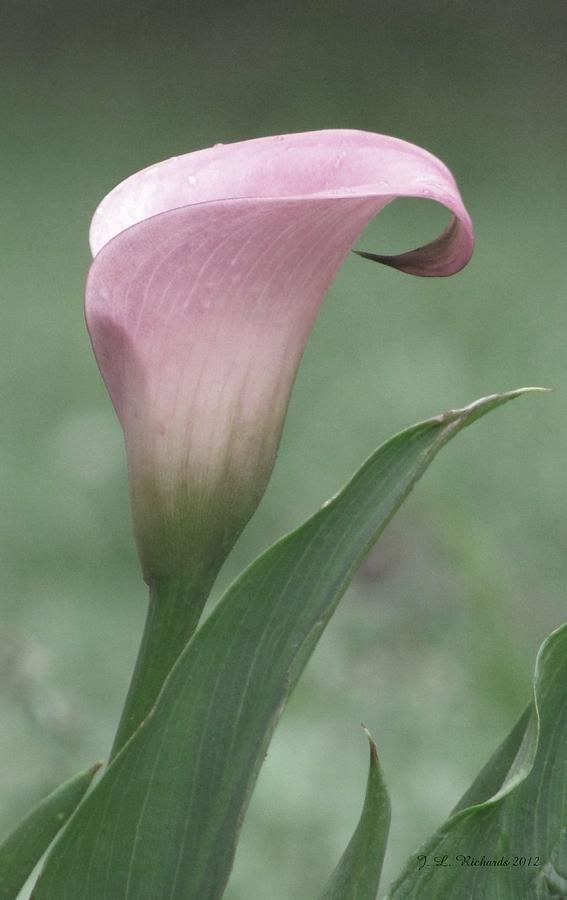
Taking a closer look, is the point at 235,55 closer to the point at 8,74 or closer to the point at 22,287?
the point at 8,74

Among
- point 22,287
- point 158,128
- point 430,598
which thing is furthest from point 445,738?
point 158,128

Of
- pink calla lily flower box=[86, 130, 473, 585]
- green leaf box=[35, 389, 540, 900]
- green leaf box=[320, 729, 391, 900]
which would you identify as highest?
pink calla lily flower box=[86, 130, 473, 585]

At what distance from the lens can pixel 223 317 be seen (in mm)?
352

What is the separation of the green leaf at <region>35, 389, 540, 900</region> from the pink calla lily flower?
0.03 m

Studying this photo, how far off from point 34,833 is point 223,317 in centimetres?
17

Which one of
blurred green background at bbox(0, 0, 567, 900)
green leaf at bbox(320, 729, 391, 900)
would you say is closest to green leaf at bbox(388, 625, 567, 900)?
green leaf at bbox(320, 729, 391, 900)

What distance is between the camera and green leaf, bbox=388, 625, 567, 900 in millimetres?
349

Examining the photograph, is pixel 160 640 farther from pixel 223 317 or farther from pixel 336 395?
pixel 336 395

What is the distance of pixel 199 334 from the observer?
355 mm

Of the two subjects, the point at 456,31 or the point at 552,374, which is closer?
the point at 552,374

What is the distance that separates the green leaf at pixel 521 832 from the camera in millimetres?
349

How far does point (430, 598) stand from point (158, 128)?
1450 mm

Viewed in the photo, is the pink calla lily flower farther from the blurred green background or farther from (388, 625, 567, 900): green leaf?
the blurred green background

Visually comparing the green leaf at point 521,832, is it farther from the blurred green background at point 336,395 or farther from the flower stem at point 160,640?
the blurred green background at point 336,395
